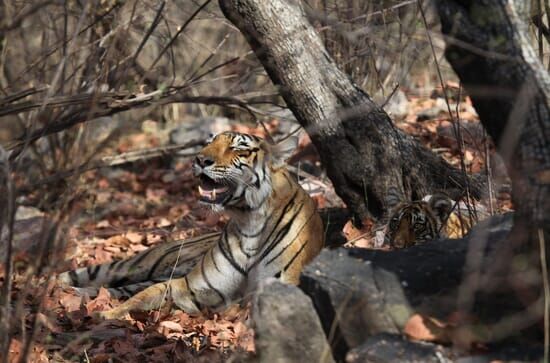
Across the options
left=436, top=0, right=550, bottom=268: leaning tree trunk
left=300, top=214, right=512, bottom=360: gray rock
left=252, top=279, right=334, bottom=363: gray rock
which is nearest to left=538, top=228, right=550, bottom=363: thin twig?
left=436, top=0, right=550, bottom=268: leaning tree trunk

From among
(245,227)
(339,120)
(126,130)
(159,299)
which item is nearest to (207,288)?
(159,299)

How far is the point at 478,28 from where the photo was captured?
3.56 metres

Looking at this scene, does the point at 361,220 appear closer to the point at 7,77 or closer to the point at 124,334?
the point at 124,334

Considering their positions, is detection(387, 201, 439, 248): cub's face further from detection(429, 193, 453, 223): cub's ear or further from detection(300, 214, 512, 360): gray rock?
detection(300, 214, 512, 360): gray rock

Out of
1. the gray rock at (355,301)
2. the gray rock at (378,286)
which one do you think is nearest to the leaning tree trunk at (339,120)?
the gray rock at (378,286)

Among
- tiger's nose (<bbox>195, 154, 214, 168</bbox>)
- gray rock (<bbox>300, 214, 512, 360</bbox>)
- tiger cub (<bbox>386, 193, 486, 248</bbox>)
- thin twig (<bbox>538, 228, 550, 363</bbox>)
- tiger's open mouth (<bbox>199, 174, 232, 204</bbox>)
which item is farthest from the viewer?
tiger's open mouth (<bbox>199, 174, 232, 204</bbox>)

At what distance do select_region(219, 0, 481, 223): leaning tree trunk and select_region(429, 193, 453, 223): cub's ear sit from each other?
0.69 feet

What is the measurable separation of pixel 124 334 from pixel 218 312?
972 mm

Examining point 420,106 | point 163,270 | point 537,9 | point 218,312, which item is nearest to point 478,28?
point 537,9

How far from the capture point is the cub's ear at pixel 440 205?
592 centimetres

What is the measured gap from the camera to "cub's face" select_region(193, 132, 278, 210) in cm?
618

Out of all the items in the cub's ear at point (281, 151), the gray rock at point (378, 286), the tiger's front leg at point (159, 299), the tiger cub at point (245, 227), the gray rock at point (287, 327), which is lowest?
the tiger's front leg at point (159, 299)

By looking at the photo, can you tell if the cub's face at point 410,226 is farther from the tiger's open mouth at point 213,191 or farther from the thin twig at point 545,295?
the thin twig at point 545,295

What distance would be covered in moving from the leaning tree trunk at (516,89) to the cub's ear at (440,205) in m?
2.31
